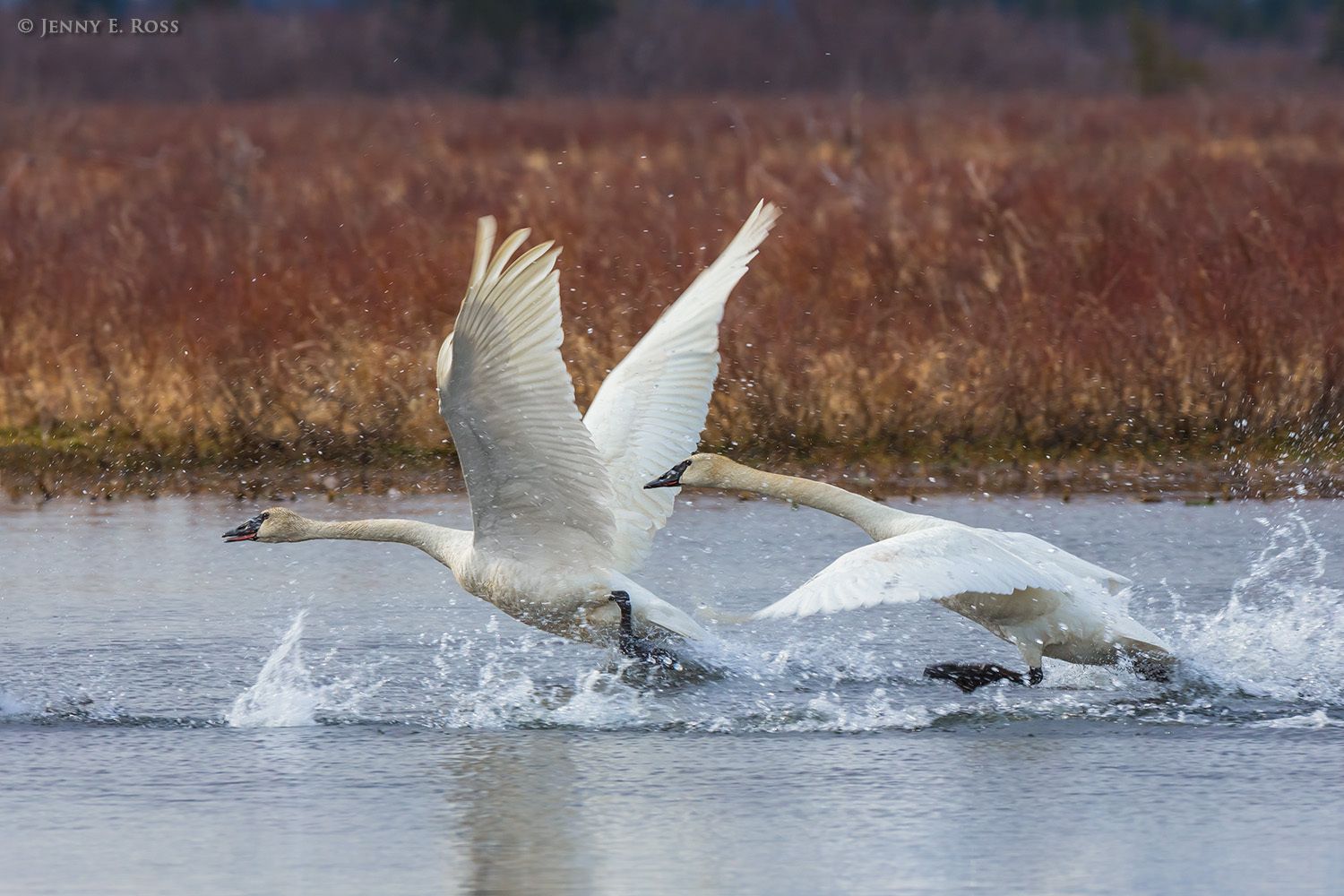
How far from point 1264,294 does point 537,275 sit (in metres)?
6.37

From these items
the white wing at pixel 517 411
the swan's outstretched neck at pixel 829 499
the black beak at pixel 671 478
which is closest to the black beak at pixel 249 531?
the white wing at pixel 517 411

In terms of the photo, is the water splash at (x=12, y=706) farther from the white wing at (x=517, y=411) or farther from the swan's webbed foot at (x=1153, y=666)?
the swan's webbed foot at (x=1153, y=666)

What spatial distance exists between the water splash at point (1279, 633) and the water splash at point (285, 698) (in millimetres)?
2781

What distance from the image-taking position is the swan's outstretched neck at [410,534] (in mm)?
7953

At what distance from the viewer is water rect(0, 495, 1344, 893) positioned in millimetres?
5699

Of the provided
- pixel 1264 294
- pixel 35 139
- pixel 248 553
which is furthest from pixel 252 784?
pixel 35 139

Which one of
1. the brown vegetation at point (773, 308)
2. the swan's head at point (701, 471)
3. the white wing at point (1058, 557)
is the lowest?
the white wing at point (1058, 557)

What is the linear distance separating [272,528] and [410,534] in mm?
693

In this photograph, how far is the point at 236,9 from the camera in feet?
163

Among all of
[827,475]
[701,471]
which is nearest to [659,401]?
[701,471]

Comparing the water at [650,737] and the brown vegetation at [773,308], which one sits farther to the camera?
the brown vegetation at [773,308]

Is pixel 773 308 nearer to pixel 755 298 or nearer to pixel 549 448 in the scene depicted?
pixel 755 298

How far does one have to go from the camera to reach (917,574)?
6.72 m

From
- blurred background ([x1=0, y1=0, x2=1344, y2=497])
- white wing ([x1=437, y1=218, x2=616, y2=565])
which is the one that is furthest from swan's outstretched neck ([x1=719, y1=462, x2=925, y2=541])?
blurred background ([x1=0, y1=0, x2=1344, y2=497])
